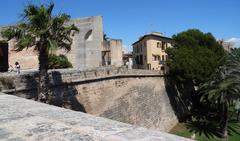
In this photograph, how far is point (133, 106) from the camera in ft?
71.7

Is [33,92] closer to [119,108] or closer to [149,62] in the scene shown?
[119,108]

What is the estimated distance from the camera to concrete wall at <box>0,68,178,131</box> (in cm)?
1345

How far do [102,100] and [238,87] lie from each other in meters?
9.48

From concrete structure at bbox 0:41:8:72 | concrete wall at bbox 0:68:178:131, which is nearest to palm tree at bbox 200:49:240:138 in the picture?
concrete wall at bbox 0:68:178:131

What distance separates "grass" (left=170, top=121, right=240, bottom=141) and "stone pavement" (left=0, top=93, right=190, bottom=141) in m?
18.6

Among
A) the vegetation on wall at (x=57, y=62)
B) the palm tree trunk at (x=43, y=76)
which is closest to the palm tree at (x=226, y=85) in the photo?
the vegetation on wall at (x=57, y=62)

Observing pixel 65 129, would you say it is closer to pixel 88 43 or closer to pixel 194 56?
pixel 194 56

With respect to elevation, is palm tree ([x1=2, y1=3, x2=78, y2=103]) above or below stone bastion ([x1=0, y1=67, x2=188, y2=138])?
above

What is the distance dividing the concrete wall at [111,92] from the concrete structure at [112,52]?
563cm

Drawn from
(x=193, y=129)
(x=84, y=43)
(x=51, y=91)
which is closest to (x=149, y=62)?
(x=84, y=43)

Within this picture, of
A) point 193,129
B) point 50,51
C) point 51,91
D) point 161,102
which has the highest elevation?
point 50,51

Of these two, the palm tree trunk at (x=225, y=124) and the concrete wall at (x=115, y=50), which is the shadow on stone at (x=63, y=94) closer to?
the palm tree trunk at (x=225, y=124)

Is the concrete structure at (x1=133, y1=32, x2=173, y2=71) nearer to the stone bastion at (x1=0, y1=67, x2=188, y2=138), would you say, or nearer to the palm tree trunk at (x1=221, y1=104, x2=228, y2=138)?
the stone bastion at (x1=0, y1=67, x2=188, y2=138)

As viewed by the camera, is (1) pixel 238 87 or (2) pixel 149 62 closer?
(1) pixel 238 87
